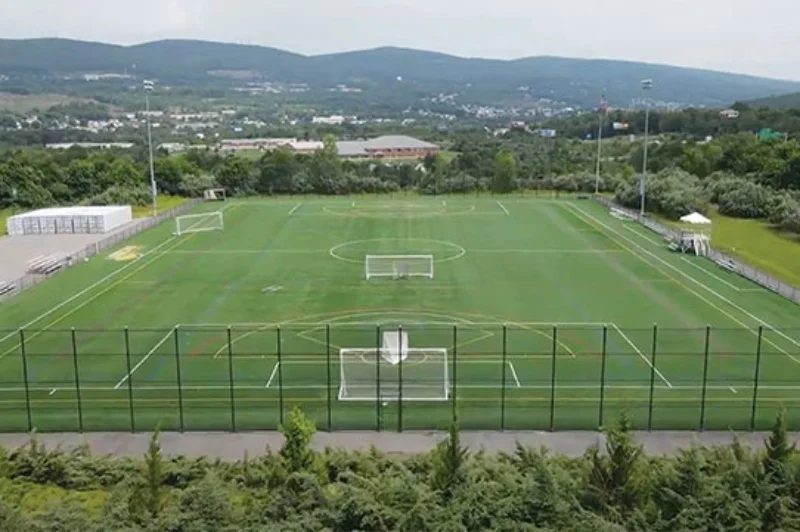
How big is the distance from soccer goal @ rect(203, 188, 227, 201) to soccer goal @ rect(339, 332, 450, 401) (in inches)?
2253

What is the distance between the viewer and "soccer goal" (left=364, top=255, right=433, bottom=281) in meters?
43.7

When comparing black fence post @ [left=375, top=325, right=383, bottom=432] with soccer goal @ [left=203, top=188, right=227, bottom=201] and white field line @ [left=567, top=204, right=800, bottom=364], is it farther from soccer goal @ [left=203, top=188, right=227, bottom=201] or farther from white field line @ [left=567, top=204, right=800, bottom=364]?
soccer goal @ [left=203, top=188, right=227, bottom=201]

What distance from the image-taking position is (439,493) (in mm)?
17000

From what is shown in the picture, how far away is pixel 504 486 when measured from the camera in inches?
701

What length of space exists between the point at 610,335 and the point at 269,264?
21455mm

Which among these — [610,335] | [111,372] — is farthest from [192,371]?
[610,335]

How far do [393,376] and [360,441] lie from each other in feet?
11.8

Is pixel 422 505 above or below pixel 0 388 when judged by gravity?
above

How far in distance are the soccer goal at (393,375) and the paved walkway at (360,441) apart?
2009 mm

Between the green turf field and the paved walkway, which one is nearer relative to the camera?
the paved walkway

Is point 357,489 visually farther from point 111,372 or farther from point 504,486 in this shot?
point 111,372

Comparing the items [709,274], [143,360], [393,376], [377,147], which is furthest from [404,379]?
[377,147]

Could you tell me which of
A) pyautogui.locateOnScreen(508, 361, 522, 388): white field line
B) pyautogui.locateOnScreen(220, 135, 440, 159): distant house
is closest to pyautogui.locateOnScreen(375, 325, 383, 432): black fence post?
pyautogui.locateOnScreen(508, 361, 522, 388): white field line

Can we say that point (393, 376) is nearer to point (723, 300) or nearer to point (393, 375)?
point (393, 375)
